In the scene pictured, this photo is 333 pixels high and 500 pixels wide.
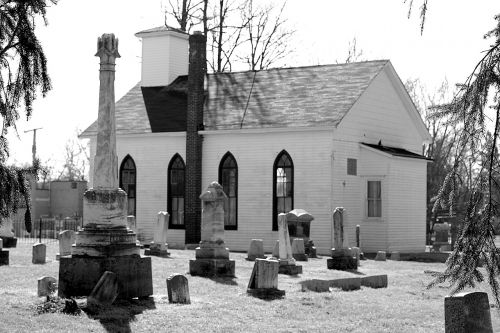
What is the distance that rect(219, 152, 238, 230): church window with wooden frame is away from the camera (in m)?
37.3

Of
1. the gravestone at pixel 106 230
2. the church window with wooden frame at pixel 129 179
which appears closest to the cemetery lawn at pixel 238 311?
the gravestone at pixel 106 230

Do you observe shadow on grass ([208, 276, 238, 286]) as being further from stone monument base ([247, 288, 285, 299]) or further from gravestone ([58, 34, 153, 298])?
gravestone ([58, 34, 153, 298])

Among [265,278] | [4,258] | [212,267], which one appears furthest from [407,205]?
[265,278]

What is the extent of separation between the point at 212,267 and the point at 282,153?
45.6ft

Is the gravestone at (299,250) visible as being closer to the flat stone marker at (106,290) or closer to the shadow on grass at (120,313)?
the shadow on grass at (120,313)

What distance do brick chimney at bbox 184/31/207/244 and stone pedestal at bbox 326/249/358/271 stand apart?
1204 centimetres

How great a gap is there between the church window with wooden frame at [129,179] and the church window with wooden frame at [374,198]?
10.3 meters

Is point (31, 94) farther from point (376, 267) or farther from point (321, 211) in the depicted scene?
point (321, 211)

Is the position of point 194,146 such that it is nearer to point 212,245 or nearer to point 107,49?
point 212,245

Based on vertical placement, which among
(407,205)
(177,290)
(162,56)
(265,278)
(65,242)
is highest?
(162,56)

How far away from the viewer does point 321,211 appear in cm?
3497

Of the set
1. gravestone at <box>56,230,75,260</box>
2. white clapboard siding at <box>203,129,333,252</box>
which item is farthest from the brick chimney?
gravestone at <box>56,230,75,260</box>

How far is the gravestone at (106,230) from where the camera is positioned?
53.0 ft

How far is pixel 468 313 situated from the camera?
1014 cm
